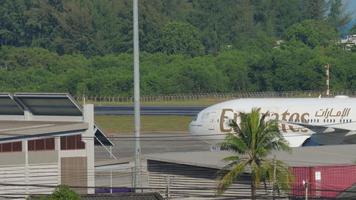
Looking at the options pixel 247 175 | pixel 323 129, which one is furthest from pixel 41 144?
pixel 323 129

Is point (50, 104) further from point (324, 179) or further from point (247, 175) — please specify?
point (324, 179)

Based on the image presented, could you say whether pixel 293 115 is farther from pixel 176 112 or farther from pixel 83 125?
pixel 176 112

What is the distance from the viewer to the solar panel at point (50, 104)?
51.4 metres

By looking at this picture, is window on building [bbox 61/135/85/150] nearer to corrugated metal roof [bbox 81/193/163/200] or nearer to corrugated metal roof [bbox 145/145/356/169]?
corrugated metal roof [bbox 145/145/356/169]

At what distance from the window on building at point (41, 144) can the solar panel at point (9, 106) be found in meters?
4.24

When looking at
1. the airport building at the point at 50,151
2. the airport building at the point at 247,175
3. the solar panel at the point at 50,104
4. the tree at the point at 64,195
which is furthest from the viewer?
the solar panel at the point at 50,104

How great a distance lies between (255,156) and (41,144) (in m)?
9.09

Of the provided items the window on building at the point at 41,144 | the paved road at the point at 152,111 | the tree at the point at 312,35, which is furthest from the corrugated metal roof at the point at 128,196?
the tree at the point at 312,35

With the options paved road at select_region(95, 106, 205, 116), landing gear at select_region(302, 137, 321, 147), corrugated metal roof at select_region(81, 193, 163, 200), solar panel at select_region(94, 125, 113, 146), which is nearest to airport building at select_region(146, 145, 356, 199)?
corrugated metal roof at select_region(81, 193, 163, 200)

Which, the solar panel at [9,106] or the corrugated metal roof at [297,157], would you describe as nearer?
the corrugated metal roof at [297,157]

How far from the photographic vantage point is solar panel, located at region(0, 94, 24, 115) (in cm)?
5407

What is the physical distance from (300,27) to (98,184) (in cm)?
13271

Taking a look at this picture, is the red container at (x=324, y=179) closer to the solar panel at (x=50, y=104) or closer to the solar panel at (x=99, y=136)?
the solar panel at (x=50, y=104)

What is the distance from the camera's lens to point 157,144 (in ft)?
292
